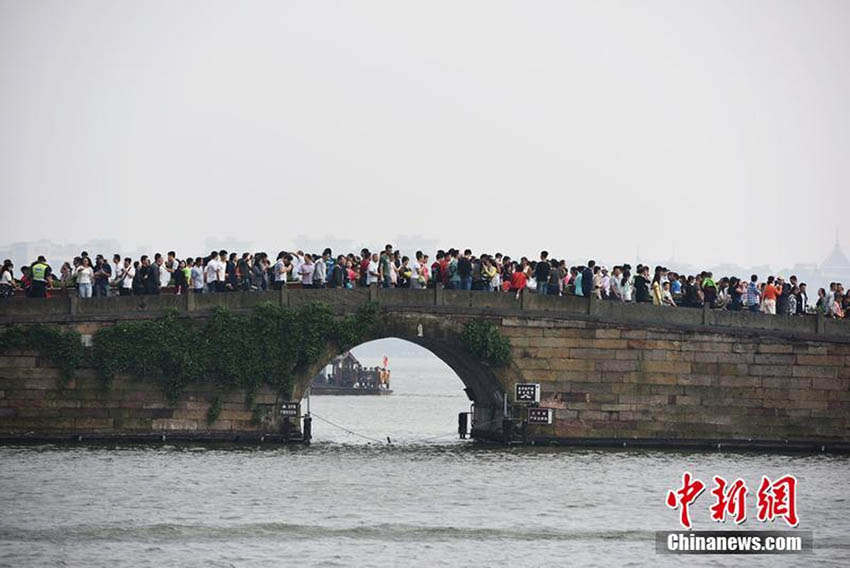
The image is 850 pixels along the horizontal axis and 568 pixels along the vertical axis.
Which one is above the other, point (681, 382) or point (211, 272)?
point (211, 272)

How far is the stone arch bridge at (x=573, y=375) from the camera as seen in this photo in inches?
1940

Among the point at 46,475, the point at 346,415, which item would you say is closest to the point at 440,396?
the point at 346,415

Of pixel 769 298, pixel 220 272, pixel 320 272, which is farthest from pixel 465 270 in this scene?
pixel 769 298

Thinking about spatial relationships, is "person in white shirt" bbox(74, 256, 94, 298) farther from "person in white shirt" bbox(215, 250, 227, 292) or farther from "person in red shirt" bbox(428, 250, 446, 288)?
"person in red shirt" bbox(428, 250, 446, 288)

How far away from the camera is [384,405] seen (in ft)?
299

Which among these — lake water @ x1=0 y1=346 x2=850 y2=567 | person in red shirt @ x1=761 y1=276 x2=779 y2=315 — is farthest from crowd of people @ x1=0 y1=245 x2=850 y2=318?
lake water @ x1=0 y1=346 x2=850 y2=567

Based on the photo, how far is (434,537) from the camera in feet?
120

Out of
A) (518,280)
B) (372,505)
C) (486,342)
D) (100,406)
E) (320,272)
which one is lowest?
(372,505)

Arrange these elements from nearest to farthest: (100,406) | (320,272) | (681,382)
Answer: (100,406), (320,272), (681,382)

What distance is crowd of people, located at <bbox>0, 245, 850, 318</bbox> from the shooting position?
50.4 metres

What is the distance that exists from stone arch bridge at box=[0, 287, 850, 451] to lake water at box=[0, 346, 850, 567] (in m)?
1.33

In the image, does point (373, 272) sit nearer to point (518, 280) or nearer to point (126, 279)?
point (518, 280)

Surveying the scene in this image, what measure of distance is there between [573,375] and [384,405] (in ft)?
134

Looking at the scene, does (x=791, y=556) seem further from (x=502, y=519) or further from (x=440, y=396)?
(x=440, y=396)
